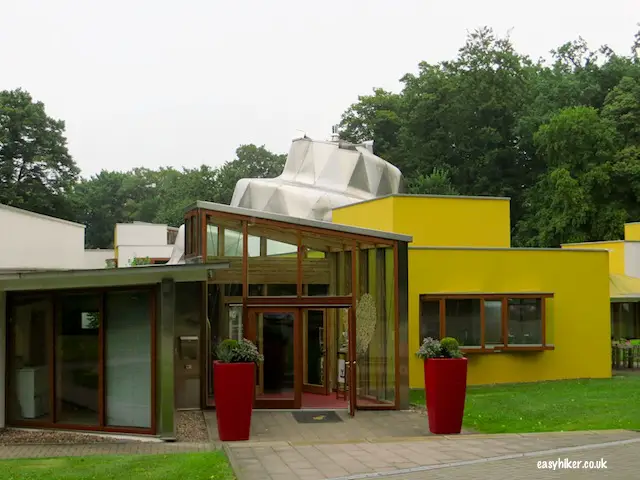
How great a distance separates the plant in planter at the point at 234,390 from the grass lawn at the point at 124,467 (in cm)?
186

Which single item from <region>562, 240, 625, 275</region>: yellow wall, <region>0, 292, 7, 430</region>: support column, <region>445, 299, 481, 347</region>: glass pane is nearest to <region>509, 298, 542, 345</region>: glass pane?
<region>445, 299, 481, 347</region>: glass pane

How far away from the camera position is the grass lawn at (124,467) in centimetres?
957

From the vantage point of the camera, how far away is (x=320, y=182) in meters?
33.5

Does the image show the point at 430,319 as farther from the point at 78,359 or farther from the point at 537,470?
the point at 537,470

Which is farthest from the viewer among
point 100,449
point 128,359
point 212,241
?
point 212,241

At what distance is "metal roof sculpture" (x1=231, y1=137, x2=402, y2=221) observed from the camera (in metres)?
31.4

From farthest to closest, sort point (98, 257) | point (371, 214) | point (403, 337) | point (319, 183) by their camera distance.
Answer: point (98, 257), point (319, 183), point (371, 214), point (403, 337)

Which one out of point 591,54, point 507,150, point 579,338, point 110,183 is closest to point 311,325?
point 579,338

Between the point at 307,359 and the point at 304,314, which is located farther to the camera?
the point at 307,359

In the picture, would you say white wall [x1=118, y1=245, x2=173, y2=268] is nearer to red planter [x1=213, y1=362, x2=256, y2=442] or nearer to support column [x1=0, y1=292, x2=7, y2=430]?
support column [x1=0, y1=292, x2=7, y2=430]

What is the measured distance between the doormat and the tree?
46.4 meters

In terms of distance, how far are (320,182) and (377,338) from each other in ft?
56.0

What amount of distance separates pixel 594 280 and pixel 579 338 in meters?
1.58

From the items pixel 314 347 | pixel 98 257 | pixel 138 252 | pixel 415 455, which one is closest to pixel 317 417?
pixel 314 347
